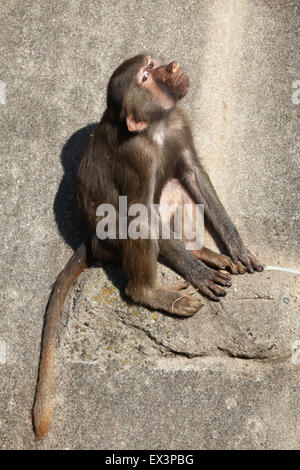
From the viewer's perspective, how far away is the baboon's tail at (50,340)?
3652 millimetres

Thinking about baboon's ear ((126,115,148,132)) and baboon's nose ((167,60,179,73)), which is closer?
baboon's nose ((167,60,179,73))

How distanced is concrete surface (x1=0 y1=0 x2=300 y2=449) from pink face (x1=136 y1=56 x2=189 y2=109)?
1.10 metres

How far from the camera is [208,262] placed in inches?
156

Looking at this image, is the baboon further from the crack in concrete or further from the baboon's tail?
the crack in concrete

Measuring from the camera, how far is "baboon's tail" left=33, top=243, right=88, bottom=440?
12.0 ft

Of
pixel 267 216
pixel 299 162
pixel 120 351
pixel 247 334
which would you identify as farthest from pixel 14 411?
pixel 299 162

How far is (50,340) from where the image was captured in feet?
12.4

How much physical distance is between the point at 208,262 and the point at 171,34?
7.16 feet

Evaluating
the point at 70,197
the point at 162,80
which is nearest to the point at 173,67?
the point at 162,80

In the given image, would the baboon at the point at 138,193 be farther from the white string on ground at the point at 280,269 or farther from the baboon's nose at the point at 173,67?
the white string on ground at the point at 280,269

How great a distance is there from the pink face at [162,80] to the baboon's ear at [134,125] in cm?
18

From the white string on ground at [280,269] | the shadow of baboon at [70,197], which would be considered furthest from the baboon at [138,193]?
the shadow of baboon at [70,197]

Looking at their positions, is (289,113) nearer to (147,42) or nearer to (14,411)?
(147,42)

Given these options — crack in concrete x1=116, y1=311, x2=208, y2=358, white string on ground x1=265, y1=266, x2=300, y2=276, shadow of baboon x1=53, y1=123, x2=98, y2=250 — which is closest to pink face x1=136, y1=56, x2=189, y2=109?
shadow of baboon x1=53, y1=123, x2=98, y2=250
